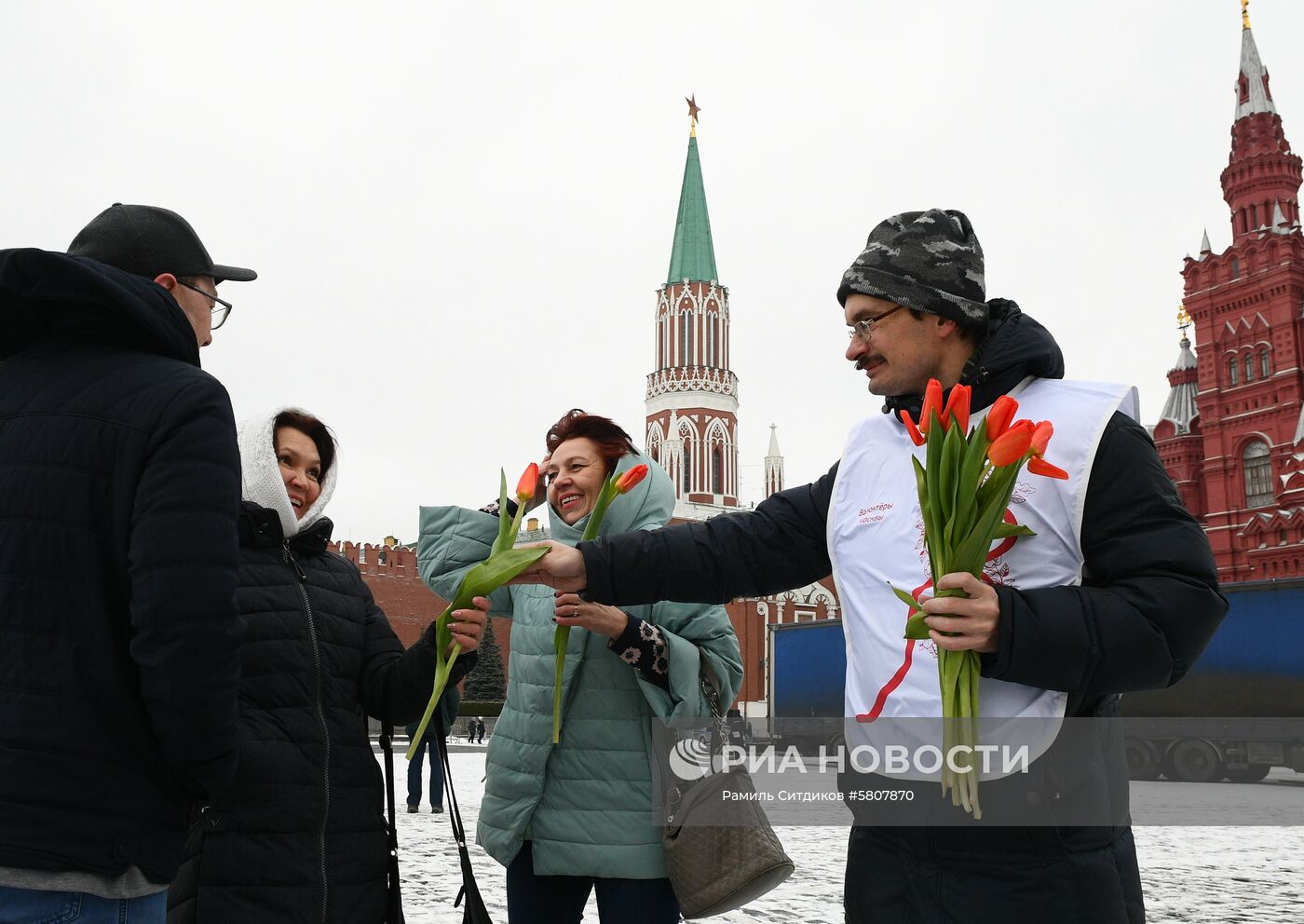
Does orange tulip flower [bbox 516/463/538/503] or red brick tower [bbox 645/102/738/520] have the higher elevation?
red brick tower [bbox 645/102/738/520]

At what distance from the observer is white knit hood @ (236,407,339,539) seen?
2.43 m

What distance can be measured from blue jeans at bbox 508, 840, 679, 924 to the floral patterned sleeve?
0.50 m

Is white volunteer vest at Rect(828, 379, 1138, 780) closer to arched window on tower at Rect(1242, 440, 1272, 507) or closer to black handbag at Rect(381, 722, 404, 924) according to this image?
black handbag at Rect(381, 722, 404, 924)

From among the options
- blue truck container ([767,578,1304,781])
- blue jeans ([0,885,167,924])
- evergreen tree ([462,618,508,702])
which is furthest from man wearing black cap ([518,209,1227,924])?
evergreen tree ([462,618,508,702])

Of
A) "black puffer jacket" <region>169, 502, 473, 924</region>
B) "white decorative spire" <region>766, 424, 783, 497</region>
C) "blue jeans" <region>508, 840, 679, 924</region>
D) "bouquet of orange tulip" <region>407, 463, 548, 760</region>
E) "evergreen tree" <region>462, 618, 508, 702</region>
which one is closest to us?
"bouquet of orange tulip" <region>407, 463, 548, 760</region>

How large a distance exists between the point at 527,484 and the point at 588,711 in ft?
3.27

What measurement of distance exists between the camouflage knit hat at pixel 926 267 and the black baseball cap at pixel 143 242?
1266 mm

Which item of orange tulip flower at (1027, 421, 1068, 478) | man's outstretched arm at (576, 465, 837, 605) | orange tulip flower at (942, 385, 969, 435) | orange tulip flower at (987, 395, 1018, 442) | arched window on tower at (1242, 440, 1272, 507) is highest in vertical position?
arched window on tower at (1242, 440, 1272, 507)

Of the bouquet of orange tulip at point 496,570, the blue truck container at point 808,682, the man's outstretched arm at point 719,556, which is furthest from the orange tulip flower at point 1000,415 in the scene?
the blue truck container at point 808,682

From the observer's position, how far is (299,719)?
226cm

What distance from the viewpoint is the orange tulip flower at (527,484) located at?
1.96 m

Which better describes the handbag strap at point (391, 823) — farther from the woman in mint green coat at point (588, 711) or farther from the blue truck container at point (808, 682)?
the blue truck container at point (808, 682)

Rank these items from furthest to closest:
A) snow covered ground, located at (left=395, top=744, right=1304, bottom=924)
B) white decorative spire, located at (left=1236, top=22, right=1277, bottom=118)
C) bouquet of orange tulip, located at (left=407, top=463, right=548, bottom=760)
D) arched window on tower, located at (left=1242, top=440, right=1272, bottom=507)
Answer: white decorative spire, located at (left=1236, top=22, right=1277, bottom=118) → arched window on tower, located at (left=1242, top=440, right=1272, bottom=507) → snow covered ground, located at (left=395, top=744, right=1304, bottom=924) → bouquet of orange tulip, located at (left=407, top=463, right=548, bottom=760)

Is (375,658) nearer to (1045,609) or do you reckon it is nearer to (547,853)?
(547,853)
